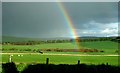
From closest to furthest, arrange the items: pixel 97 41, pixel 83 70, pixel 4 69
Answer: pixel 4 69, pixel 83 70, pixel 97 41

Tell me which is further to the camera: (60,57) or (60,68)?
(60,57)

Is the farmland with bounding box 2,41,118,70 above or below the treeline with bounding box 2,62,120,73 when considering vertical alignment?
Answer: below

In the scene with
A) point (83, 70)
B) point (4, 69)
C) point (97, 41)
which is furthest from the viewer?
point (97, 41)

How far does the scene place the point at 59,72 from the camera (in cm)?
1858

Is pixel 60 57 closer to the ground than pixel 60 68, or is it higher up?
closer to the ground

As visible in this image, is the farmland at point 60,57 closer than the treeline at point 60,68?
No

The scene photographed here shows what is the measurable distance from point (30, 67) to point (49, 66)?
4.01 ft

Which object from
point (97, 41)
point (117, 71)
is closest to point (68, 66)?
point (117, 71)

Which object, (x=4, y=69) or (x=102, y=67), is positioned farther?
(x=102, y=67)

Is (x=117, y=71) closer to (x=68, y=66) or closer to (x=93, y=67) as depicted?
(x=93, y=67)

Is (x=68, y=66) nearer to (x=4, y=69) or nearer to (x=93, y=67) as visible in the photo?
(x=93, y=67)

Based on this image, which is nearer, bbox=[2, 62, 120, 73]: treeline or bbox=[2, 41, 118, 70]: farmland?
bbox=[2, 62, 120, 73]: treeline

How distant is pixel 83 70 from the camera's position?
1880 centimetres

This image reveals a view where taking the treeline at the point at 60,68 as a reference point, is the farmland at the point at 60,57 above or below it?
below
